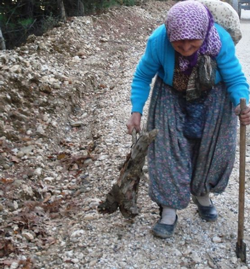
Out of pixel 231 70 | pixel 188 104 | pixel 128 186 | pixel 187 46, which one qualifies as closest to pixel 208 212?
pixel 128 186

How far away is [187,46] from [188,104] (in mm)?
448

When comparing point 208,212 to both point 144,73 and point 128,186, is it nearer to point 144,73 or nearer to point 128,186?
point 128,186

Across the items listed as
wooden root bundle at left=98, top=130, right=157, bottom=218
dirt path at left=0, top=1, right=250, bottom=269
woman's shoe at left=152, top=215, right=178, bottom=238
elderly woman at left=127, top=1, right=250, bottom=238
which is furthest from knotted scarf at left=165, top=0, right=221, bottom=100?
dirt path at left=0, top=1, right=250, bottom=269

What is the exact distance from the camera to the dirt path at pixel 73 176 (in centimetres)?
273

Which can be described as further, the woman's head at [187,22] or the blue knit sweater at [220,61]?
the blue knit sweater at [220,61]

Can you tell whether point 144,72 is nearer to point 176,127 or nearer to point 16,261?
point 176,127

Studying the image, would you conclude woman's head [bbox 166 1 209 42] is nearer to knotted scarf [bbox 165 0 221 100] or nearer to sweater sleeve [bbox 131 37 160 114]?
knotted scarf [bbox 165 0 221 100]

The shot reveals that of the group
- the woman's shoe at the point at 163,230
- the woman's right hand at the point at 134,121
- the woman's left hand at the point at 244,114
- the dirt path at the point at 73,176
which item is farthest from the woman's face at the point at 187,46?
the dirt path at the point at 73,176

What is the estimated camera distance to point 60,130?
470cm

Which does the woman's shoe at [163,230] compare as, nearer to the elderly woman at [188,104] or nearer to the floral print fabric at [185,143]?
the elderly woman at [188,104]

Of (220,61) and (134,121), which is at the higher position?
(220,61)

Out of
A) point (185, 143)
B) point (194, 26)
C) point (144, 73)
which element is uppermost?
point (194, 26)

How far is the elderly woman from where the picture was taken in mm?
2291

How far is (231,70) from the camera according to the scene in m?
2.40
